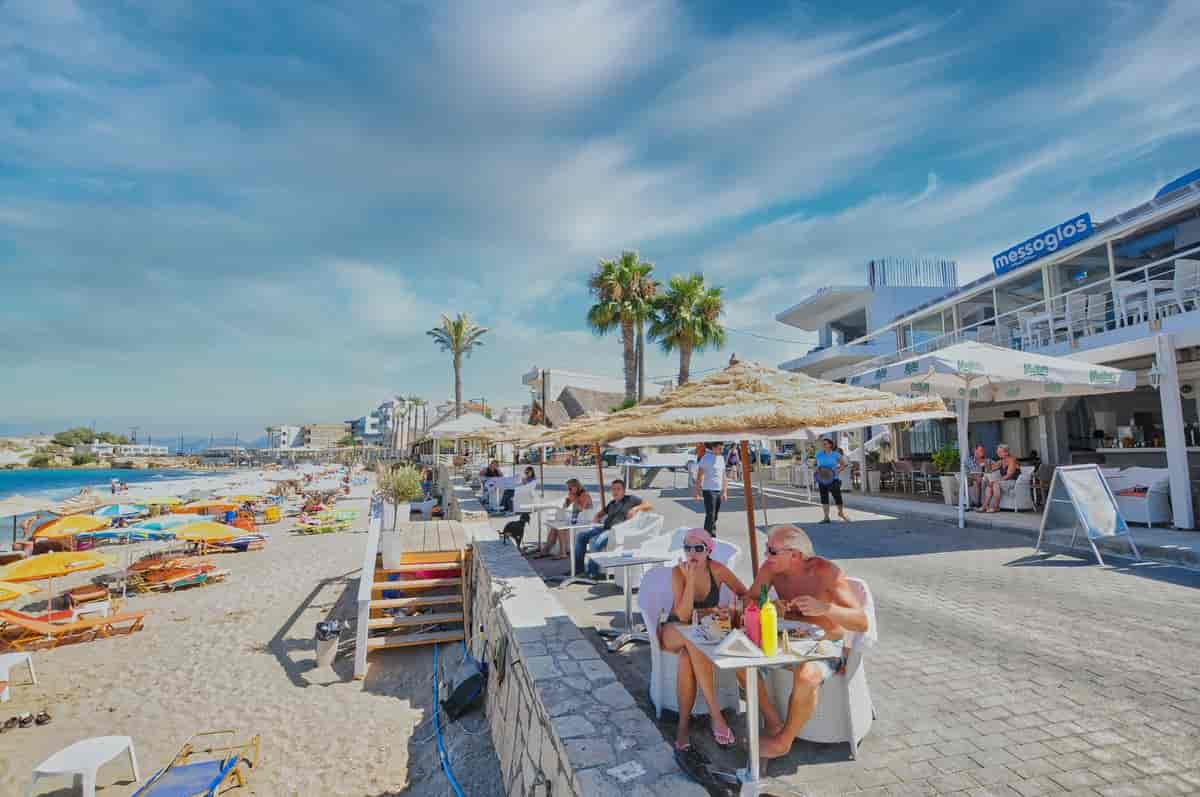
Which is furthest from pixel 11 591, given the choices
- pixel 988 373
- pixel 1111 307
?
pixel 1111 307

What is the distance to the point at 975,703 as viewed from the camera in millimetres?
A: 3621

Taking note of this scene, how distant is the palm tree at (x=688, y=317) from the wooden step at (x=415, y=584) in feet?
52.9

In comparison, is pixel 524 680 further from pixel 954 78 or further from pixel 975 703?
pixel 954 78

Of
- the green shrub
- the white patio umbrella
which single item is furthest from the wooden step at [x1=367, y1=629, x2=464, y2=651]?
the green shrub

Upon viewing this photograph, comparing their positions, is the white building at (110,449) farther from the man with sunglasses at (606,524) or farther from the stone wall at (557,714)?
the stone wall at (557,714)

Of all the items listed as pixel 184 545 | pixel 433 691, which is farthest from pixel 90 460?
pixel 433 691

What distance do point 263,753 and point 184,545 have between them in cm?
1587

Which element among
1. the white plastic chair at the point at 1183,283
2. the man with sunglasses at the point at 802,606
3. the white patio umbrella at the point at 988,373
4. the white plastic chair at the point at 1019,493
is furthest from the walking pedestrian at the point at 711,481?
the white plastic chair at the point at 1183,283

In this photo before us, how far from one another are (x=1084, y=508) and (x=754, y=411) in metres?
6.50

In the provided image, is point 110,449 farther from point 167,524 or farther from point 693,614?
point 693,614

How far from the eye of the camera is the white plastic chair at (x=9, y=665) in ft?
24.9

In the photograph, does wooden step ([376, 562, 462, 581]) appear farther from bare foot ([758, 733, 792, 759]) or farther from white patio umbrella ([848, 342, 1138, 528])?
white patio umbrella ([848, 342, 1138, 528])

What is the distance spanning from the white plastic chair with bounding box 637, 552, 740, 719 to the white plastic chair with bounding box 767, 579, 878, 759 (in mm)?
439

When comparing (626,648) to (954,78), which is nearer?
(626,648)
